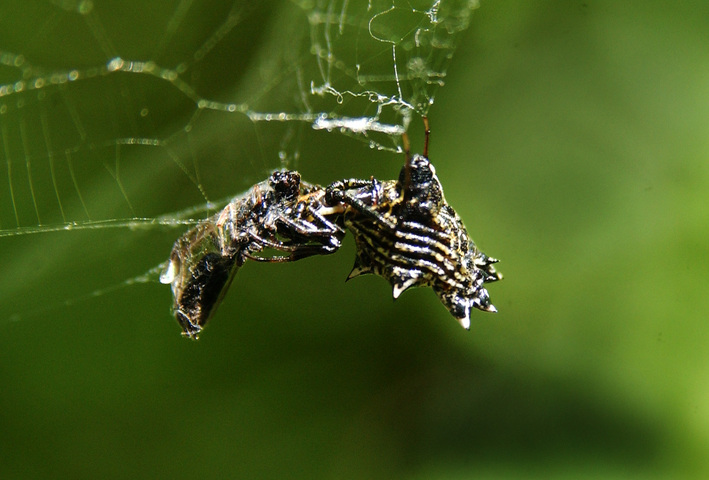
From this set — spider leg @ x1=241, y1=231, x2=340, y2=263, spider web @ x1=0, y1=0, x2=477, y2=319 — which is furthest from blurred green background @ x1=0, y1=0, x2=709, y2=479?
spider leg @ x1=241, y1=231, x2=340, y2=263

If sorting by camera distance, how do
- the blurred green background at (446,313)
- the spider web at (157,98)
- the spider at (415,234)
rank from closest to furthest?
the spider at (415,234) → the spider web at (157,98) → the blurred green background at (446,313)

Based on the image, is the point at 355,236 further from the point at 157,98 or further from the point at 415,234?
the point at 157,98

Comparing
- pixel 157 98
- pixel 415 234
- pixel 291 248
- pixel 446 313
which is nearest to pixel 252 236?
pixel 291 248

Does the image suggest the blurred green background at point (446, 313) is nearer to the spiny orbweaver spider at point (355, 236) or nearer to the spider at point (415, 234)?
the spiny orbweaver spider at point (355, 236)

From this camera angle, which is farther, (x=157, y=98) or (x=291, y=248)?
(x=157, y=98)

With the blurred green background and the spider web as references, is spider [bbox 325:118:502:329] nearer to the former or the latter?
the spider web

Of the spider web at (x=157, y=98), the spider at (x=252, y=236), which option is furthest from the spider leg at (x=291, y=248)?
the spider web at (x=157, y=98)

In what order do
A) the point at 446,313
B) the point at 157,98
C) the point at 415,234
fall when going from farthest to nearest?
the point at 446,313 → the point at 157,98 → the point at 415,234
